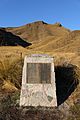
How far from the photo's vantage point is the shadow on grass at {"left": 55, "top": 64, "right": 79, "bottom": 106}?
11.3 m

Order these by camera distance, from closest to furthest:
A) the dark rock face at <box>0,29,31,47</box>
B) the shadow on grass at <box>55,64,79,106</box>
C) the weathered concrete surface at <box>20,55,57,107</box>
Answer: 1. the weathered concrete surface at <box>20,55,57,107</box>
2. the shadow on grass at <box>55,64,79,106</box>
3. the dark rock face at <box>0,29,31,47</box>

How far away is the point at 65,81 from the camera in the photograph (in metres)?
12.2

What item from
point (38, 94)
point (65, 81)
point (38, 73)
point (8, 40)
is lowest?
point (38, 94)

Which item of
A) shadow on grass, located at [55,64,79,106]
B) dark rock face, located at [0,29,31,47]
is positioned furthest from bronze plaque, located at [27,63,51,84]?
dark rock face, located at [0,29,31,47]

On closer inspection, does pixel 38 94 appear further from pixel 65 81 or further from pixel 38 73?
pixel 65 81

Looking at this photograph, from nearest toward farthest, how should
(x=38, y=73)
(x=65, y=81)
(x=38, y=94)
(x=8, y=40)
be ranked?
(x=38, y=94), (x=38, y=73), (x=65, y=81), (x=8, y=40)

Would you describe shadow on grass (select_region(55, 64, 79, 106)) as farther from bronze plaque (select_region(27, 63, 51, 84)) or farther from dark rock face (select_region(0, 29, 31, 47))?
dark rock face (select_region(0, 29, 31, 47))

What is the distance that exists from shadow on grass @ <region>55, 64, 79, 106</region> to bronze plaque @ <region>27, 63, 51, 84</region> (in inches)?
35.3

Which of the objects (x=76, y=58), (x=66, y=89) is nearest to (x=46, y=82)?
(x=66, y=89)

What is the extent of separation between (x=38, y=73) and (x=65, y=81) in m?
1.93

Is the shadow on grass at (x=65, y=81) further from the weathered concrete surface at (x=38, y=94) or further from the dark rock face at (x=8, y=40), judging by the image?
the dark rock face at (x=8, y=40)

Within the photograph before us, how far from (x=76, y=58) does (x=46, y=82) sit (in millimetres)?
4166

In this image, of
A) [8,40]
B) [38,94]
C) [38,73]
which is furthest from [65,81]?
[8,40]

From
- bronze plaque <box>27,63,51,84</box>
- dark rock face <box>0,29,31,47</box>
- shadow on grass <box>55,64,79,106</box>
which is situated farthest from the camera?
dark rock face <box>0,29,31,47</box>
